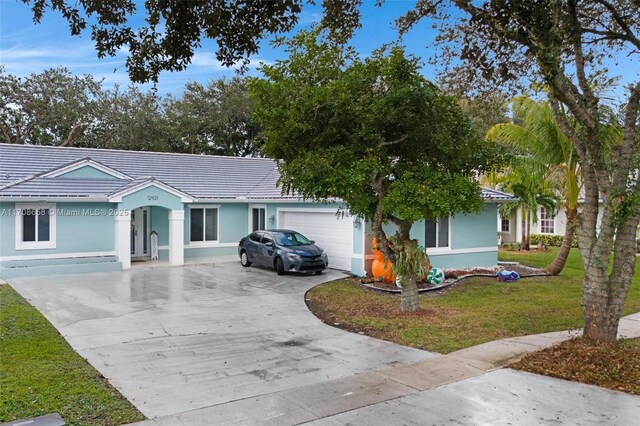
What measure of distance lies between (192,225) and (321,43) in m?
13.5

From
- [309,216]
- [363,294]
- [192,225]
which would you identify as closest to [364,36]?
[363,294]

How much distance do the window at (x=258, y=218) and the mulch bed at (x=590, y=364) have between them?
645 inches

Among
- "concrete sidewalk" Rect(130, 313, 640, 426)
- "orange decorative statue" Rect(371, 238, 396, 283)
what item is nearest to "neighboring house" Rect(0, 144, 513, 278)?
"orange decorative statue" Rect(371, 238, 396, 283)

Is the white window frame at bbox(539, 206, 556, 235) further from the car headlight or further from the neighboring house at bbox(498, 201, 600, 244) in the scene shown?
the car headlight

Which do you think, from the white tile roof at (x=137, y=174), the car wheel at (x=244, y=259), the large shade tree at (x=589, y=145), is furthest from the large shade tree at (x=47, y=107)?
the large shade tree at (x=589, y=145)

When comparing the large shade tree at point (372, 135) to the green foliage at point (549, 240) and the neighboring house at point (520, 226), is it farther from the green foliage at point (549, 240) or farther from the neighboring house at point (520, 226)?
the neighboring house at point (520, 226)

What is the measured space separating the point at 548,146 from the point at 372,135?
363 inches

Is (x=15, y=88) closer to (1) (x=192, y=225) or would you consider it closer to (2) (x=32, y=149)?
(2) (x=32, y=149)

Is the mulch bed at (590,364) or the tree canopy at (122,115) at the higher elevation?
the tree canopy at (122,115)

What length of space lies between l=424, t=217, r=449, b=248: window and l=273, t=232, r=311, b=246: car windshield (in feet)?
14.0

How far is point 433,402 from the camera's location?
241 inches

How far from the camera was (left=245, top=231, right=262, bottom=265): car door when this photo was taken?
1889 cm

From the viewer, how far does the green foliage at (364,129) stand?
10.3 meters

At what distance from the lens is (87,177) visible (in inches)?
800
